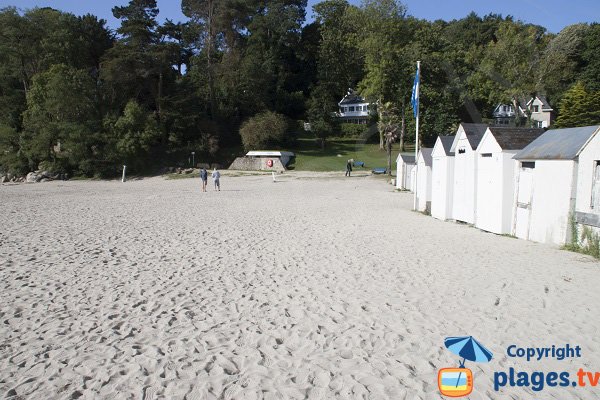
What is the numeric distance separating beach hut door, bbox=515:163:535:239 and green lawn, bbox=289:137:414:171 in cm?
3349

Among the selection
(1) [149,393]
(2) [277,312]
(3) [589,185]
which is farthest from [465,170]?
(1) [149,393]

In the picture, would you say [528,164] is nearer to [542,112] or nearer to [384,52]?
[384,52]

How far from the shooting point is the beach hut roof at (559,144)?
9.47 metres

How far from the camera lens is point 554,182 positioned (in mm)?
10055

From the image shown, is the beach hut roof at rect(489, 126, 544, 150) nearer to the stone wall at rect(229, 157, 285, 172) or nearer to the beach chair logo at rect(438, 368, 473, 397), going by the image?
the beach chair logo at rect(438, 368, 473, 397)

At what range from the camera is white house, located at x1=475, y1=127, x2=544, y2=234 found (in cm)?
1177

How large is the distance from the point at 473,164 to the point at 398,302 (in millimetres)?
8590

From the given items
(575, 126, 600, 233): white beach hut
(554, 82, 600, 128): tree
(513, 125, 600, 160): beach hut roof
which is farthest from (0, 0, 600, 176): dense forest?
(575, 126, 600, 233): white beach hut

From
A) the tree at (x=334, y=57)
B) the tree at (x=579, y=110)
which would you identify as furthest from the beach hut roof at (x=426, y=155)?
the tree at (x=334, y=57)

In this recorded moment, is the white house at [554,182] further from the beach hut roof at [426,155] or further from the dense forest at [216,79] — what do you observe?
the dense forest at [216,79]

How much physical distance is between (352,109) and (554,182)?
64.3 m

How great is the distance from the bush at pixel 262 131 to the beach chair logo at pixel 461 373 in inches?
1909

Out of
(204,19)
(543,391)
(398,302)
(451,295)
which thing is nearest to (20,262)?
(398,302)

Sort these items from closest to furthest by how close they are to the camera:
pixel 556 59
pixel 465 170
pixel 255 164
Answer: pixel 465 170 < pixel 556 59 < pixel 255 164
